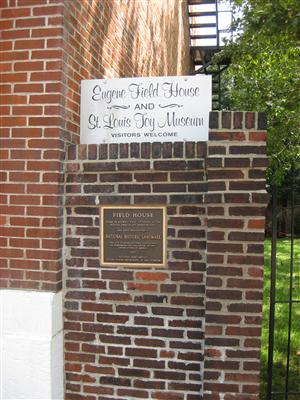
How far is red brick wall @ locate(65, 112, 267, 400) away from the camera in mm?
3016

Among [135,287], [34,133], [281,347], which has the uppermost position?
[34,133]

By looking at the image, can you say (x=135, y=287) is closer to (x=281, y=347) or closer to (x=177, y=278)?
(x=177, y=278)

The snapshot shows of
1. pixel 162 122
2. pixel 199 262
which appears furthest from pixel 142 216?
pixel 162 122

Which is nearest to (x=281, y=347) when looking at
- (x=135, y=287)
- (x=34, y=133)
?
(x=135, y=287)

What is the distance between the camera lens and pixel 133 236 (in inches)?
129

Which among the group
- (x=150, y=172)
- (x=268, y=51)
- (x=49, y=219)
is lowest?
(x=49, y=219)

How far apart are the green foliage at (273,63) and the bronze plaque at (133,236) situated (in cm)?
152

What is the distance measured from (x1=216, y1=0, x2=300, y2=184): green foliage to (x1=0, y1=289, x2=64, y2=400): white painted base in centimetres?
238

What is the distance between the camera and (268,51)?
5484 mm

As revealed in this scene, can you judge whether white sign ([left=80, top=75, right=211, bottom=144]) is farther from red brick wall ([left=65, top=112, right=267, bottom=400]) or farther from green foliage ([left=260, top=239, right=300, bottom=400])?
green foliage ([left=260, top=239, right=300, bottom=400])

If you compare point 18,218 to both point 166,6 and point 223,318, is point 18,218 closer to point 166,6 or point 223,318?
point 223,318

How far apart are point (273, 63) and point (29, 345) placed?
4.77m

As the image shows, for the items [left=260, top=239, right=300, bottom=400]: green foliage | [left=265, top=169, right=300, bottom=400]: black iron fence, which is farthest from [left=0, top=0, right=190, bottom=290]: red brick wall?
[left=260, top=239, right=300, bottom=400]: green foliage

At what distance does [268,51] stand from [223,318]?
3719 mm
